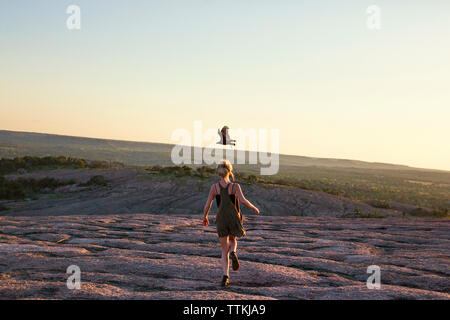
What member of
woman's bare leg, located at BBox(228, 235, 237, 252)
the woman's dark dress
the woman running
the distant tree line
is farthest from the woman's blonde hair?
the distant tree line

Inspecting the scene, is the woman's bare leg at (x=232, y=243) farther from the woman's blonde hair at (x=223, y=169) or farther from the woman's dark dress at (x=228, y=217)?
the woman's blonde hair at (x=223, y=169)

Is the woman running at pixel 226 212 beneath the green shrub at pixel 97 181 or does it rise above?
above

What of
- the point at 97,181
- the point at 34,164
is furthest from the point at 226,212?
the point at 34,164

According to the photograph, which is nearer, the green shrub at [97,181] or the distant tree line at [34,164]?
the green shrub at [97,181]

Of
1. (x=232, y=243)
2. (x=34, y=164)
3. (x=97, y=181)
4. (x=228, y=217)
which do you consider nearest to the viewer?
(x=228, y=217)

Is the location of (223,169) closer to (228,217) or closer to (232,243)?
(228,217)

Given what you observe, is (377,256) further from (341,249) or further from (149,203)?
(149,203)

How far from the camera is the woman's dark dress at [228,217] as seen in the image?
313 inches

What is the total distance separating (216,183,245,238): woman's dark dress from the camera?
796 cm

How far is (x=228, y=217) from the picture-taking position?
7977 mm

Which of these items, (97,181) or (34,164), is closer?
(97,181)

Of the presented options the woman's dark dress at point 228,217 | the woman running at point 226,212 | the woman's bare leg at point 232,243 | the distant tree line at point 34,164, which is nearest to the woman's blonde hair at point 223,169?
the woman running at point 226,212

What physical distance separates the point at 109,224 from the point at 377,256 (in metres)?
9.58

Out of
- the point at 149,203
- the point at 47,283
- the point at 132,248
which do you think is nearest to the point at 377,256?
the point at 132,248
